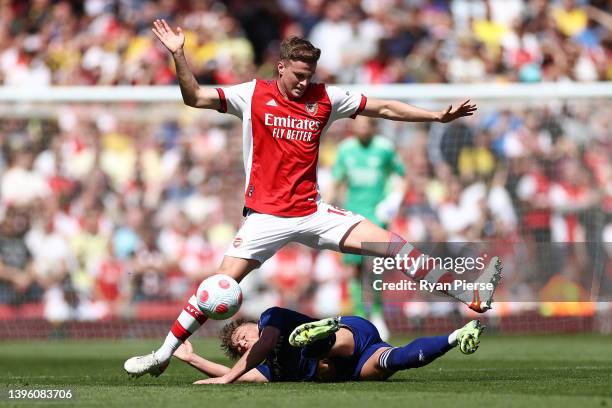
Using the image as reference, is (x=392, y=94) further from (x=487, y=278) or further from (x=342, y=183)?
(x=487, y=278)

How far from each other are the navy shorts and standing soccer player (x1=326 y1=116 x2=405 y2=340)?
5.42 metres

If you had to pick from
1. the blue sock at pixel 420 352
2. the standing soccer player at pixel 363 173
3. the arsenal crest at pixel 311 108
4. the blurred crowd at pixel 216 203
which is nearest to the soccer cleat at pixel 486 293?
the blue sock at pixel 420 352

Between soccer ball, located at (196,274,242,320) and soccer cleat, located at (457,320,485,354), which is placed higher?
soccer ball, located at (196,274,242,320)

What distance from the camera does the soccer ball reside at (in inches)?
375

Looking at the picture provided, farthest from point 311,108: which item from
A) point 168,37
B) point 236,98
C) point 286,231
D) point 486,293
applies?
point 486,293

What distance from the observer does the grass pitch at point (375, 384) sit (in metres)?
8.15

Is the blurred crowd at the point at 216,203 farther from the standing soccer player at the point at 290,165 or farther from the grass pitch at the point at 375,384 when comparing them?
the standing soccer player at the point at 290,165

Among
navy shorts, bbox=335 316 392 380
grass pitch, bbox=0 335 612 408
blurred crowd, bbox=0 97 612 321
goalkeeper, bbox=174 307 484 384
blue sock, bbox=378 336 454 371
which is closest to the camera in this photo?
grass pitch, bbox=0 335 612 408

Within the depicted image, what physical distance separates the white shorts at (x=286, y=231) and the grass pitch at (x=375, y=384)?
3.90 ft

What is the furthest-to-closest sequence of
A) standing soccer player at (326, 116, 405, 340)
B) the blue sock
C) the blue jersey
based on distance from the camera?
1. standing soccer player at (326, 116, 405, 340)
2. the blue jersey
3. the blue sock

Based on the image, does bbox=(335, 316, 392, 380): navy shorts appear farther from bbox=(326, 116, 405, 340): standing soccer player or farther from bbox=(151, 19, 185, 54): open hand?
bbox=(326, 116, 405, 340): standing soccer player

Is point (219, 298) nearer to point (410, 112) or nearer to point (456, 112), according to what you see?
point (410, 112)

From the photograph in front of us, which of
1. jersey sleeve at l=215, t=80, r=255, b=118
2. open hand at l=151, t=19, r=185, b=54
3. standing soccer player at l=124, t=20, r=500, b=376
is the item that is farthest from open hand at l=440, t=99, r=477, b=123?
open hand at l=151, t=19, r=185, b=54

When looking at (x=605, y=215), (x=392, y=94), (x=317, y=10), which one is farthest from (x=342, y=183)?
(x=317, y=10)
